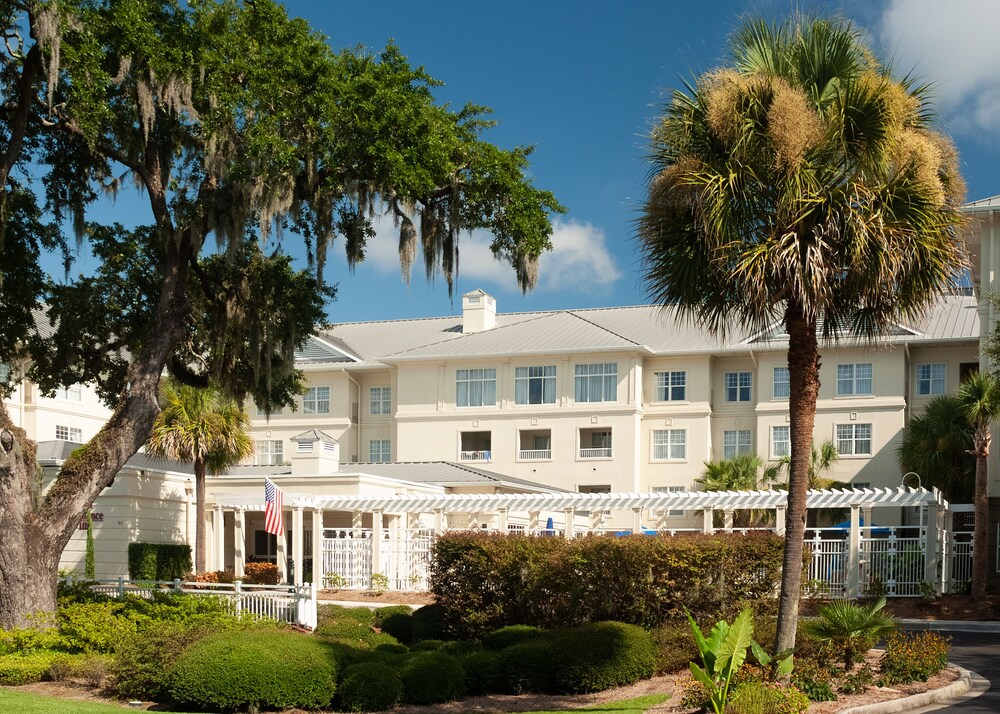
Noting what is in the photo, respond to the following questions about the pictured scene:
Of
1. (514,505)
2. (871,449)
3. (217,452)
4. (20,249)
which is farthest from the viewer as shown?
(871,449)

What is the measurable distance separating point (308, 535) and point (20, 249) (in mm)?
27204

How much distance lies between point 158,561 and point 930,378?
3118 centimetres

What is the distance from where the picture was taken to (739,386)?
163 feet

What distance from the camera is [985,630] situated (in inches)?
939

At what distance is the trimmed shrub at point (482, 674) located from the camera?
15406 millimetres

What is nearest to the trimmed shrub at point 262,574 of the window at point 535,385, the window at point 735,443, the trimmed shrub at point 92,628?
the trimmed shrub at point 92,628

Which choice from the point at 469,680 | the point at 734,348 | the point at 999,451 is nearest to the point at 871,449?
the point at 734,348

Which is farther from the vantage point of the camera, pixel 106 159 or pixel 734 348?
pixel 734 348

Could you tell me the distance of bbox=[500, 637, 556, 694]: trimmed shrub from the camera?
15.3m

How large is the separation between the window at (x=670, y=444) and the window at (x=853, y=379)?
6997 millimetres

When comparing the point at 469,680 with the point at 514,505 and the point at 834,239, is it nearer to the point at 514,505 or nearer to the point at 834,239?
the point at 834,239

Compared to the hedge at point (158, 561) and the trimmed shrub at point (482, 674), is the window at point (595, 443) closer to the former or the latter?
the hedge at point (158, 561)

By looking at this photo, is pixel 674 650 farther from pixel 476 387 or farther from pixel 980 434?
pixel 476 387

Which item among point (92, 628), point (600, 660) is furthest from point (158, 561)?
point (600, 660)
